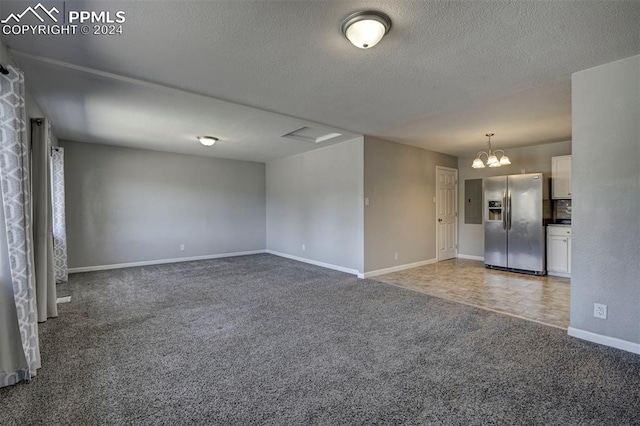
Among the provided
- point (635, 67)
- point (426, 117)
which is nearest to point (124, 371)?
point (426, 117)

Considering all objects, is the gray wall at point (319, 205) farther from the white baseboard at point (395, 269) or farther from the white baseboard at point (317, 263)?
the white baseboard at point (395, 269)

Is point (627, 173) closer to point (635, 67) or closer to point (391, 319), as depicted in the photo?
point (635, 67)

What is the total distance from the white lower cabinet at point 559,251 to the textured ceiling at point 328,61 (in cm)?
203

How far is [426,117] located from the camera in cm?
406

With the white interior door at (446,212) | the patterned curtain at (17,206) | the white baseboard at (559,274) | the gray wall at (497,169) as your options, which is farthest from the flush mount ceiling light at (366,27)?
the white baseboard at (559,274)

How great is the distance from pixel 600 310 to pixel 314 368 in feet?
8.45

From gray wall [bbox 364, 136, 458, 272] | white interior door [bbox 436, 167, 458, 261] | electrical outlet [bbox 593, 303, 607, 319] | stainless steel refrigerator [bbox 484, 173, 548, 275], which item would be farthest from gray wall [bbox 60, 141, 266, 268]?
electrical outlet [bbox 593, 303, 607, 319]

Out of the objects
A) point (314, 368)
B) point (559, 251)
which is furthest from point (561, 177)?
point (314, 368)

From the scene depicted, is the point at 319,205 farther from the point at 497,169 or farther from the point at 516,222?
the point at 497,169

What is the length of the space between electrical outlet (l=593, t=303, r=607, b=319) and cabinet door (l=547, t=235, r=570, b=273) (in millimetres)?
2885

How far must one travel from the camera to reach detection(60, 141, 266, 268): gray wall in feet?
18.6

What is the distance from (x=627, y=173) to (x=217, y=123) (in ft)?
15.1

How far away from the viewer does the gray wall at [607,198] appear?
2494 millimetres

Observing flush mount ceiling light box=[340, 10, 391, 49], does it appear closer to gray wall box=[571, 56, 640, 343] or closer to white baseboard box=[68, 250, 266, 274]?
gray wall box=[571, 56, 640, 343]
